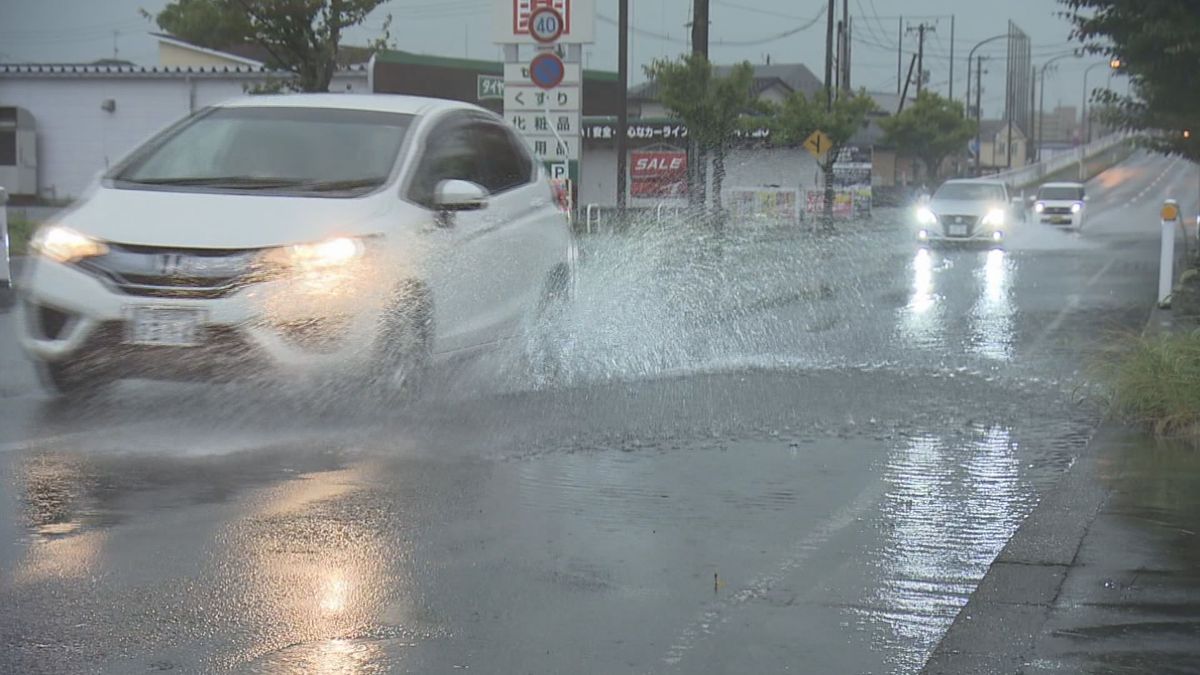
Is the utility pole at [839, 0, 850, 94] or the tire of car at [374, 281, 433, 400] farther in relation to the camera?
the utility pole at [839, 0, 850, 94]

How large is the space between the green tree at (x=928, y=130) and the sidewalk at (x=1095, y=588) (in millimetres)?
68967

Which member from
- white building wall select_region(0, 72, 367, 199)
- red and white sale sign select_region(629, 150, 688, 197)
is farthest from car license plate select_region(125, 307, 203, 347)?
white building wall select_region(0, 72, 367, 199)

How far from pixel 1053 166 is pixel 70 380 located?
324 ft

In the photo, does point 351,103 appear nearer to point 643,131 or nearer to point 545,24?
point 545,24

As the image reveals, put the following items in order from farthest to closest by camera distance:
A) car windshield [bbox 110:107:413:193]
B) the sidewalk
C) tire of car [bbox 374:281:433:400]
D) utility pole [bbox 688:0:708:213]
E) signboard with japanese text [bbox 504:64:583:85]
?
utility pole [bbox 688:0:708:213], signboard with japanese text [bbox 504:64:583:85], car windshield [bbox 110:107:413:193], tire of car [bbox 374:281:433:400], the sidewalk

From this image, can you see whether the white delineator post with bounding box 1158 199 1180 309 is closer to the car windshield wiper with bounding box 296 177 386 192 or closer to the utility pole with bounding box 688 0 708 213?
the car windshield wiper with bounding box 296 177 386 192

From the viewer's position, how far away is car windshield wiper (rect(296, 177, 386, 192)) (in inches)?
313

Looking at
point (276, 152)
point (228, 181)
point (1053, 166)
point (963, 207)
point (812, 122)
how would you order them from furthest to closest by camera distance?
point (1053, 166) → point (812, 122) → point (963, 207) → point (276, 152) → point (228, 181)

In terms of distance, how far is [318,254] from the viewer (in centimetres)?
731

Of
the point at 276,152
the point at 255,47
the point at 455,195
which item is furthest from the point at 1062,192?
the point at 276,152

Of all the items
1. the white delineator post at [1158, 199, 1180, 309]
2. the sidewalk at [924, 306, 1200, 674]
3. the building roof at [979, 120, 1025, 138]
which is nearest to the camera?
the sidewalk at [924, 306, 1200, 674]

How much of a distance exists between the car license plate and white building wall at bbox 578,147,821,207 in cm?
3973

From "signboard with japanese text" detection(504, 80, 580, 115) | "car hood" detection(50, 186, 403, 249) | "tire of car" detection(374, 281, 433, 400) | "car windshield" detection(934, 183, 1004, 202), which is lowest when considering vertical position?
"tire of car" detection(374, 281, 433, 400)

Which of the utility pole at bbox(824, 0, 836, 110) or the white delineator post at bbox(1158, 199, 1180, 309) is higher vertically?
the utility pole at bbox(824, 0, 836, 110)
